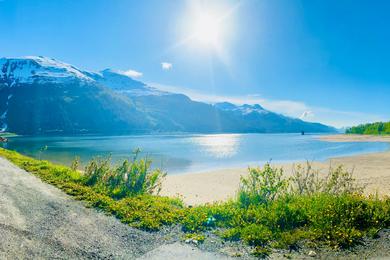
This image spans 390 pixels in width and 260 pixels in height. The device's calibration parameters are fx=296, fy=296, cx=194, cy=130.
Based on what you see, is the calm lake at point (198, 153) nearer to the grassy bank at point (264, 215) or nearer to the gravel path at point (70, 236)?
the grassy bank at point (264, 215)

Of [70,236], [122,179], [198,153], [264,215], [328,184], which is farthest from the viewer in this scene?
[198,153]

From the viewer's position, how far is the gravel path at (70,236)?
9539mm

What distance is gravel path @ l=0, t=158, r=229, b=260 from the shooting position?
9539 mm

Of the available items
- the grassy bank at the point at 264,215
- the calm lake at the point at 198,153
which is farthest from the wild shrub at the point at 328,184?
the calm lake at the point at 198,153

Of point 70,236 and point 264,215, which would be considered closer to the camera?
point 70,236

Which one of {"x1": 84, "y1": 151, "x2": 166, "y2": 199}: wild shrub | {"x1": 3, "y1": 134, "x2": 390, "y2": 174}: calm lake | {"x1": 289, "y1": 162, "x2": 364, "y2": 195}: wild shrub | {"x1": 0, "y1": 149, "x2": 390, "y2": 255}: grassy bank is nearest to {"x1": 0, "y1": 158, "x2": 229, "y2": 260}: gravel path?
{"x1": 0, "y1": 149, "x2": 390, "y2": 255}: grassy bank

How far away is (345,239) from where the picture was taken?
10.8m

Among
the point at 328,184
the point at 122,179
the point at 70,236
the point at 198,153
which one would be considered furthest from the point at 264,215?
the point at 198,153

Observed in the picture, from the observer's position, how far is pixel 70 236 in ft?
34.8

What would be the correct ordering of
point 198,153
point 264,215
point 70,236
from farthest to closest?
point 198,153 → point 264,215 → point 70,236

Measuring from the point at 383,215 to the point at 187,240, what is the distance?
8375 mm

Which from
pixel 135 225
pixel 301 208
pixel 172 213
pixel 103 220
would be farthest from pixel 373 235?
pixel 103 220

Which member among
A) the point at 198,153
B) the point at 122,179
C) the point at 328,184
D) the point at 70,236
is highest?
the point at 328,184

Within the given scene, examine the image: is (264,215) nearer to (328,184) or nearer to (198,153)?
(328,184)
